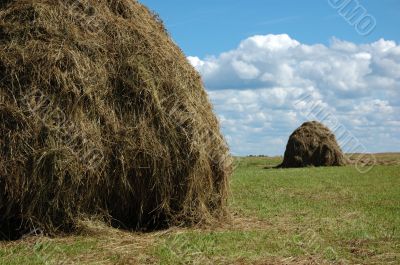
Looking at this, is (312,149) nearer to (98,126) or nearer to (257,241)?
(257,241)

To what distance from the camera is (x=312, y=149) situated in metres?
33.8

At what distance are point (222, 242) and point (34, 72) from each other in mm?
4008

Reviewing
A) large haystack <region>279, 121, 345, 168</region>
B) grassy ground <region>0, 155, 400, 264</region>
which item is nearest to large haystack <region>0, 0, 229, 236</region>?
grassy ground <region>0, 155, 400, 264</region>

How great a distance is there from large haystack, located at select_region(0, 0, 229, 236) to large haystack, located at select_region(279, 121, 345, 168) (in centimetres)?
2313

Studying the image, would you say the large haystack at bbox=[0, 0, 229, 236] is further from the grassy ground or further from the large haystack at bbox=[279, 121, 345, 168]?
the large haystack at bbox=[279, 121, 345, 168]

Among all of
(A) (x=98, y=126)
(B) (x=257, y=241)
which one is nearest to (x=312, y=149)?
(B) (x=257, y=241)

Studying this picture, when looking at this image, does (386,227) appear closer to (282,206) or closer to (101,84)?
(282,206)

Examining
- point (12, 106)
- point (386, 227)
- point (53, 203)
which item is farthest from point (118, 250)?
point (386, 227)

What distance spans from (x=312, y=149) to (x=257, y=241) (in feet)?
82.7

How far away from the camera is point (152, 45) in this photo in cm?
1067

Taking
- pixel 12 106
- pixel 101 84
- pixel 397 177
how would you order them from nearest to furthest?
pixel 12 106, pixel 101 84, pixel 397 177

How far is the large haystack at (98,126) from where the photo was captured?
30.7 ft

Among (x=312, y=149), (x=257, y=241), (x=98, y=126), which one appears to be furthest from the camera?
(x=312, y=149)

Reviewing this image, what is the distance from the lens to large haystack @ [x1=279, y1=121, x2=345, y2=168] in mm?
33375
